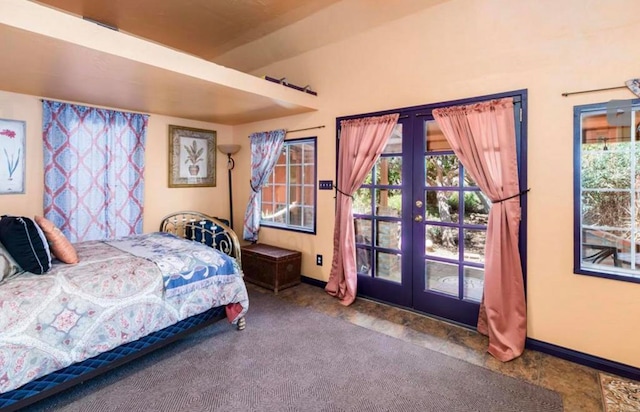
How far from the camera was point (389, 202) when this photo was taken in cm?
338

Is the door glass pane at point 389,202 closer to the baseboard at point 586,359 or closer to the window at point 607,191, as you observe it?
the window at point 607,191

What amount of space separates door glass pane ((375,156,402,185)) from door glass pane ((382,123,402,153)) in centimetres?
8

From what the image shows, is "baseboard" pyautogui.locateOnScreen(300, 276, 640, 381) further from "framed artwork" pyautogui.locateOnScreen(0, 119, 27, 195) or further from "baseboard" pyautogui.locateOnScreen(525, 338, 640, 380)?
"framed artwork" pyautogui.locateOnScreen(0, 119, 27, 195)

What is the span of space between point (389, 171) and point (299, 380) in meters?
2.15

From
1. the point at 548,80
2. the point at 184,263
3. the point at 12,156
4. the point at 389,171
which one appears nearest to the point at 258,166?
the point at 389,171

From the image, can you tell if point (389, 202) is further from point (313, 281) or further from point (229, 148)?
point (229, 148)

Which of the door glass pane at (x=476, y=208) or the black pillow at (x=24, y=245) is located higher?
the door glass pane at (x=476, y=208)

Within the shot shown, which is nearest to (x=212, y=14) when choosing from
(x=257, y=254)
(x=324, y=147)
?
(x=324, y=147)

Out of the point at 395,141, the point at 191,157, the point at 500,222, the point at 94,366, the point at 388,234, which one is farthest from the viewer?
the point at 191,157

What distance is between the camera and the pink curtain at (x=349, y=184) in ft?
11.0

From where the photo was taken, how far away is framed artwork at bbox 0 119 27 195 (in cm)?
301

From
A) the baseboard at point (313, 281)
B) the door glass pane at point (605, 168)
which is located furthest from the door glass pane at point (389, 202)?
the door glass pane at point (605, 168)

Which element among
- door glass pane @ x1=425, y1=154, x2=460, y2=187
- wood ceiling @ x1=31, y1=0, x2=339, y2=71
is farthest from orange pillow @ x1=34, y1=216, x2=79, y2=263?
door glass pane @ x1=425, y1=154, x2=460, y2=187

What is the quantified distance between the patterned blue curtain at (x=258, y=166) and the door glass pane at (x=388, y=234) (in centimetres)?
171
